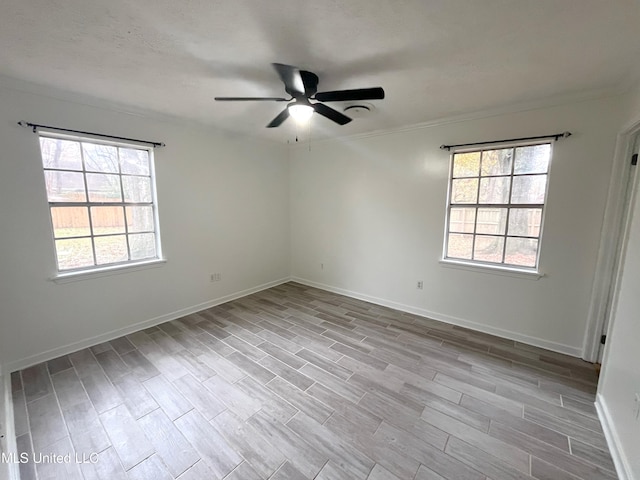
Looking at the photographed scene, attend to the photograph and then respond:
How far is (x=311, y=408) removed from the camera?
199cm

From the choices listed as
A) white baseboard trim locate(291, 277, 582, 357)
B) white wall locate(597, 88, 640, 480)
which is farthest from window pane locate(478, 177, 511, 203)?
white baseboard trim locate(291, 277, 582, 357)

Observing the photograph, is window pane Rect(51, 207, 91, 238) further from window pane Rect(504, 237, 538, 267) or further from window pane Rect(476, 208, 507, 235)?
window pane Rect(504, 237, 538, 267)

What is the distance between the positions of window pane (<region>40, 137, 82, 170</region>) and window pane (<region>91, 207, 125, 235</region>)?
47 centimetres

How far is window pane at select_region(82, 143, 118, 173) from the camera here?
2.73m

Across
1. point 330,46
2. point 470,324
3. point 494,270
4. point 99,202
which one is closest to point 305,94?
point 330,46

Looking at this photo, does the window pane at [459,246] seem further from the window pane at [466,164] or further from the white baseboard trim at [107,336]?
the white baseboard trim at [107,336]

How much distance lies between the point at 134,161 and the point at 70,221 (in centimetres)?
92

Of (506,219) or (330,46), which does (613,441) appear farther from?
(330,46)

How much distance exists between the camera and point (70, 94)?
2482mm

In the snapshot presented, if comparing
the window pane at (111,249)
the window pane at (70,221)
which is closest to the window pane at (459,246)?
the window pane at (111,249)

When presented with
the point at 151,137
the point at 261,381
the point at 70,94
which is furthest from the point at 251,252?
the point at 70,94

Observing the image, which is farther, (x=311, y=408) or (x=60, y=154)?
(x=60, y=154)

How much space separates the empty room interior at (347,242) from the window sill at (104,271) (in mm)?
25

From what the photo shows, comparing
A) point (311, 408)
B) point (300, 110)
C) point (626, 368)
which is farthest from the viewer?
point (300, 110)
